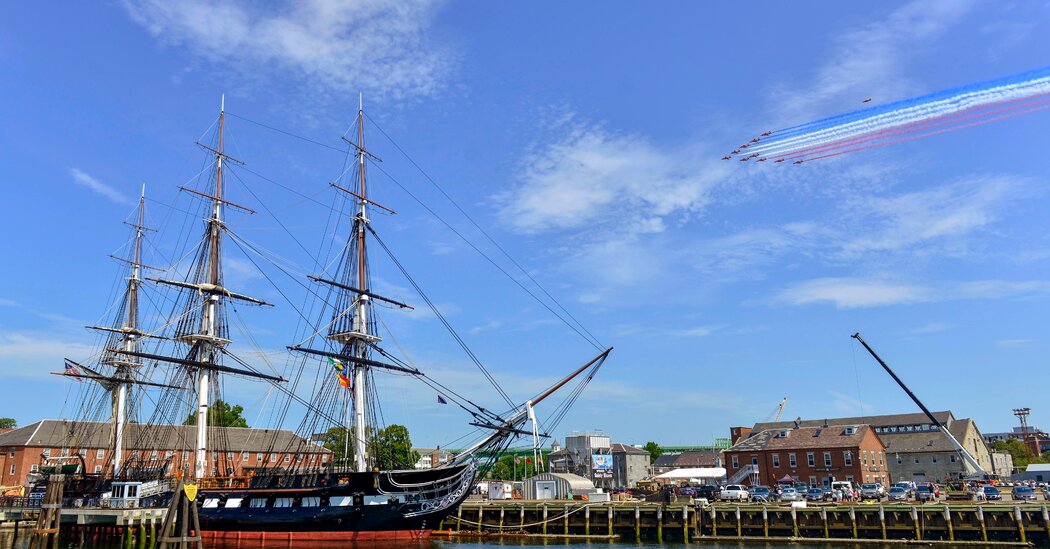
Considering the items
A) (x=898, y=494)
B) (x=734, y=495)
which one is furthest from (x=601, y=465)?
(x=898, y=494)

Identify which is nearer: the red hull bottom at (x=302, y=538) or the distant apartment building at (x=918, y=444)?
the red hull bottom at (x=302, y=538)

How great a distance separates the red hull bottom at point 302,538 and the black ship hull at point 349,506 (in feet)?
0.18

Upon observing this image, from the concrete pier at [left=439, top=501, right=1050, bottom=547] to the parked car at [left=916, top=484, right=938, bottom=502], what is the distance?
7.13m

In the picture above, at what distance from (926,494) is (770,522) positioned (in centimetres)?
1443

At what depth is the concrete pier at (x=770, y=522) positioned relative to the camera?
127 feet

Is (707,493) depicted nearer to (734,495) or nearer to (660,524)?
(734,495)

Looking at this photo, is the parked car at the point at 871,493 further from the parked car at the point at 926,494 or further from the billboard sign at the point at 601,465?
the billboard sign at the point at 601,465

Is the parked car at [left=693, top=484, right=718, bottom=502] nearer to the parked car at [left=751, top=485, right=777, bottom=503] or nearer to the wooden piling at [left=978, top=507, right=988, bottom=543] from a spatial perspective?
the parked car at [left=751, top=485, right=777, bottom=503]

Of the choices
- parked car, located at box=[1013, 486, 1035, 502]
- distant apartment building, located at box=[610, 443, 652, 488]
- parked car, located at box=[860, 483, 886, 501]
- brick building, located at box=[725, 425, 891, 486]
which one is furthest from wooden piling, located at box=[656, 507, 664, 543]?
distant apartment building, located at box=[610, 443, 652, 488]

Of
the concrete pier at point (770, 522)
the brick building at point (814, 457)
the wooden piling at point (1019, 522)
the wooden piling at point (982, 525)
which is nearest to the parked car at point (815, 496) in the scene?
the concrete pier at point (770, 522)

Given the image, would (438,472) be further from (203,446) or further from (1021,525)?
(1021,525)

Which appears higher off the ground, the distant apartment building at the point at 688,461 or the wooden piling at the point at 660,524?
the distant apartment building at the point at 688,461

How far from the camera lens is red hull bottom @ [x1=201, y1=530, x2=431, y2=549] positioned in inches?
1656

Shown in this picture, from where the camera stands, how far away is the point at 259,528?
147 feet
